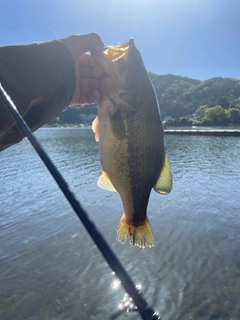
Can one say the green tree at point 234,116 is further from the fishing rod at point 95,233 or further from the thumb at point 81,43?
the fishing rod at point 95,233

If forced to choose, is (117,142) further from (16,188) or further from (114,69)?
(16,188)

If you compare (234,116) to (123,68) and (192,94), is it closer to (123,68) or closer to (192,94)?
(192,94)

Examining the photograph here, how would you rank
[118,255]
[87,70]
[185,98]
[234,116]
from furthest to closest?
1. [185,98]
2. [234,116]
3. [118,255]
4. [87,70]

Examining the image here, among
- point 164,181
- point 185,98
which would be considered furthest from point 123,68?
point 185,98

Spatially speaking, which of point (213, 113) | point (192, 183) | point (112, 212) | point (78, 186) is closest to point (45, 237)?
point (112, 212)

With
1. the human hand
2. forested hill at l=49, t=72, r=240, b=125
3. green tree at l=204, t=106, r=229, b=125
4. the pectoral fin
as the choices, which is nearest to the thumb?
the human hand

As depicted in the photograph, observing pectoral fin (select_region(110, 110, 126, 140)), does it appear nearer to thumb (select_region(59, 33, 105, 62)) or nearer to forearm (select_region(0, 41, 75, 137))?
forearm (select_region(0, 41, 75, 137))
